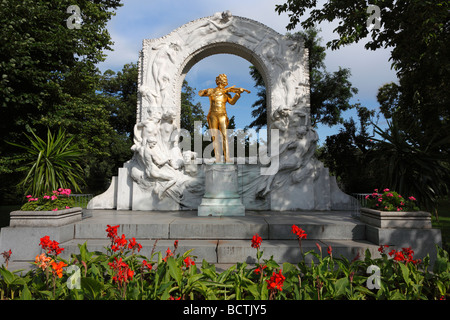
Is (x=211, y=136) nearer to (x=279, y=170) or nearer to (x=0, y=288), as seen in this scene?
(x=279, y=170)

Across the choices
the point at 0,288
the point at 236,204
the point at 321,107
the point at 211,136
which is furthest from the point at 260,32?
the point at 321,107

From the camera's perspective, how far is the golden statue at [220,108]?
7391 mm

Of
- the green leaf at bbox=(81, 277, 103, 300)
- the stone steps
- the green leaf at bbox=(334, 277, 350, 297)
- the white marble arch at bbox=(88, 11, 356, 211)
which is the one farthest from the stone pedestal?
the green leaf at bbox=(81, 277, 103, 300)

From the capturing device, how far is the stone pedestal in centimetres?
643

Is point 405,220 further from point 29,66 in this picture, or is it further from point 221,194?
Answer: point 29,66

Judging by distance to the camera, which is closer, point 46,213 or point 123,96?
point 46,213

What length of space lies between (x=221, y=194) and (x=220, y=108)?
2371 millimetres

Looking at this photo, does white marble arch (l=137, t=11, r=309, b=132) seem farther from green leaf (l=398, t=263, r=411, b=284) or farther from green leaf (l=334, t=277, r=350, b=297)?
green leaf (l=334, t=277, r=350, b=297)

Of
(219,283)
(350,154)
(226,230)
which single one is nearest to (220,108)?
(226,230)

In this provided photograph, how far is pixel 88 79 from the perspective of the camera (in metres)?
12.4

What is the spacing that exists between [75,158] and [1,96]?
8.25ft

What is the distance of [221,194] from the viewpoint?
6688 millimetres

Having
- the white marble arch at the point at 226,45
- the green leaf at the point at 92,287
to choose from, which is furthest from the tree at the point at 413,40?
the green leaf at the point at 92,287
